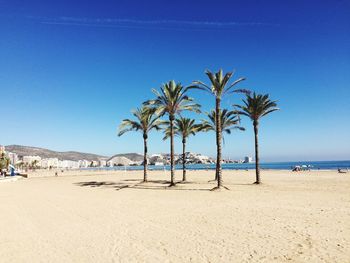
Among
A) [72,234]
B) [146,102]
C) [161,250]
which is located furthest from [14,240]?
[146,102]

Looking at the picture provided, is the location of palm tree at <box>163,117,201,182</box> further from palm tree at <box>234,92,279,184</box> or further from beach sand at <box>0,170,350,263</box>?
beach sand at <box>0,170,350,263</box>

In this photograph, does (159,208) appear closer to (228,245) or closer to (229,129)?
(228,245)

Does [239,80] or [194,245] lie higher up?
[239,80]

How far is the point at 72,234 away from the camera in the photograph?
11.0m

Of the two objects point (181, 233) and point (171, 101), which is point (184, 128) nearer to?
point (171, 101)

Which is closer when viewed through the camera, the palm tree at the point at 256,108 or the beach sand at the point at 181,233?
the beach sand at the point at 181,233

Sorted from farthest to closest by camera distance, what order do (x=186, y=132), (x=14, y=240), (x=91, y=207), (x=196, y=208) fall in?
1. (x=186, y=132)
2. (x=91, y=207)
3. (x=196, y=208)
4. (x=14, y=240)

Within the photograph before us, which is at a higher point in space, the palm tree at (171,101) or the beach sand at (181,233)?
the palm tree at (171,101)

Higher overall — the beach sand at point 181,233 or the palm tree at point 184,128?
the palm tree at point 184,128

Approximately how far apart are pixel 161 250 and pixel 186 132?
3080 cm

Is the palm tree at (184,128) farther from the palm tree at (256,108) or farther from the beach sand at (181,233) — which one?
the beach sand at (181,233)

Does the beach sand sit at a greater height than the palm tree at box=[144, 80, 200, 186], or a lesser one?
lesser

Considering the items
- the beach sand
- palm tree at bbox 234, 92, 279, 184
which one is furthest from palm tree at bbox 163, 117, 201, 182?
the beach sand

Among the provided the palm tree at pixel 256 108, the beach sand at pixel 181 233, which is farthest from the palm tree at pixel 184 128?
the beach sand at pixel 181 233
